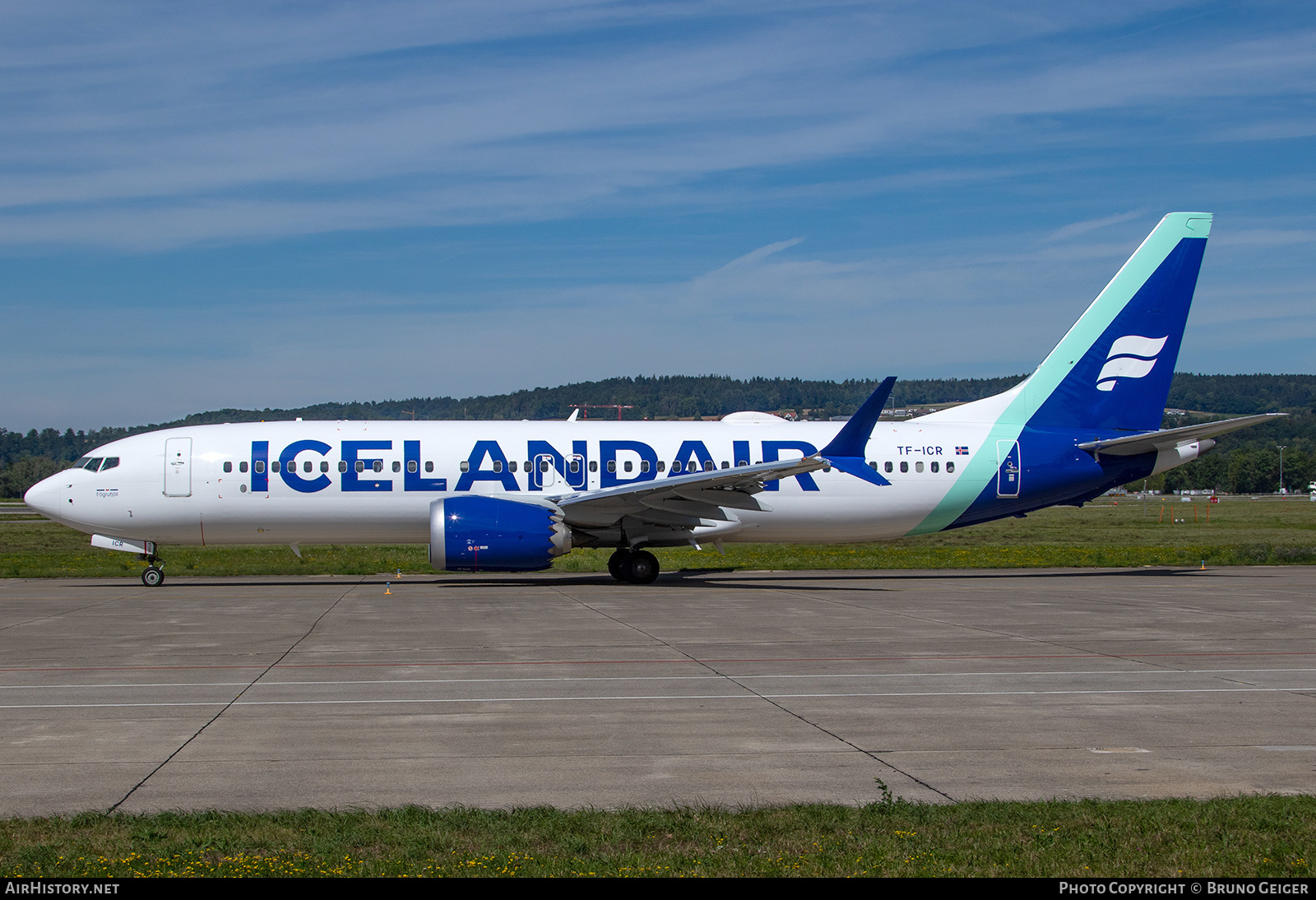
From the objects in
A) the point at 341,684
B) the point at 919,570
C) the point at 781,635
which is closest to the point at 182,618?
the point at 341,684

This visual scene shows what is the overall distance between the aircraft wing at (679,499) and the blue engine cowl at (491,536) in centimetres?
115

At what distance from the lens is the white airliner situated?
24.1 m

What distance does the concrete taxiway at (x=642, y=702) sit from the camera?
7730 millimetres

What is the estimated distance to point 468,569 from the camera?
2295cm

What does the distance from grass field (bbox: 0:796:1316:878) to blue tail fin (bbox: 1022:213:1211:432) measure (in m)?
22.0

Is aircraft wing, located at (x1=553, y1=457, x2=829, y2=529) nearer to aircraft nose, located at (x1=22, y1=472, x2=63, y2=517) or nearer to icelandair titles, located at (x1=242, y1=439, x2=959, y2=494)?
icelandair titles, located at (x1=242, y1=439, x2=959, y2=494)

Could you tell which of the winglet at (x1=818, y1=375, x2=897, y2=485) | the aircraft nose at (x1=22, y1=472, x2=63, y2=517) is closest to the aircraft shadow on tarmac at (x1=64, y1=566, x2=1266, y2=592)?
the aircraft nose at (x1=22, y1=472, x2=63, y2=517)

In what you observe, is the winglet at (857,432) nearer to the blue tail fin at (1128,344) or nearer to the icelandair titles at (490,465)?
the icelandair titles at (490,465)

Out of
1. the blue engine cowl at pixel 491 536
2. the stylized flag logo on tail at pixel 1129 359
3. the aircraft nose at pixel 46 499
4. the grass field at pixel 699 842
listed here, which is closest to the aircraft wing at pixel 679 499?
the blue engine cowl at pixel 491 536

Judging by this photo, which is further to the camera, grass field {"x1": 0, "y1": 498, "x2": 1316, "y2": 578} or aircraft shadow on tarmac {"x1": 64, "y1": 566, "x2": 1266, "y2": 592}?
grass field {"x1": 0, "y1": 498, "x2": 1316, "y2": 578}

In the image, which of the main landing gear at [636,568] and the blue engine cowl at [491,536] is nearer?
the blue engine cowl at [491,536]

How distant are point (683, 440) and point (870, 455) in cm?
471

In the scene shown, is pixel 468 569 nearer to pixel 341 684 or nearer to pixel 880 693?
pixel 341 684

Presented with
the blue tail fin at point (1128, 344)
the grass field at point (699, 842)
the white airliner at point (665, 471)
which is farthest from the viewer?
the blue tail fin at point (1128, 344)
